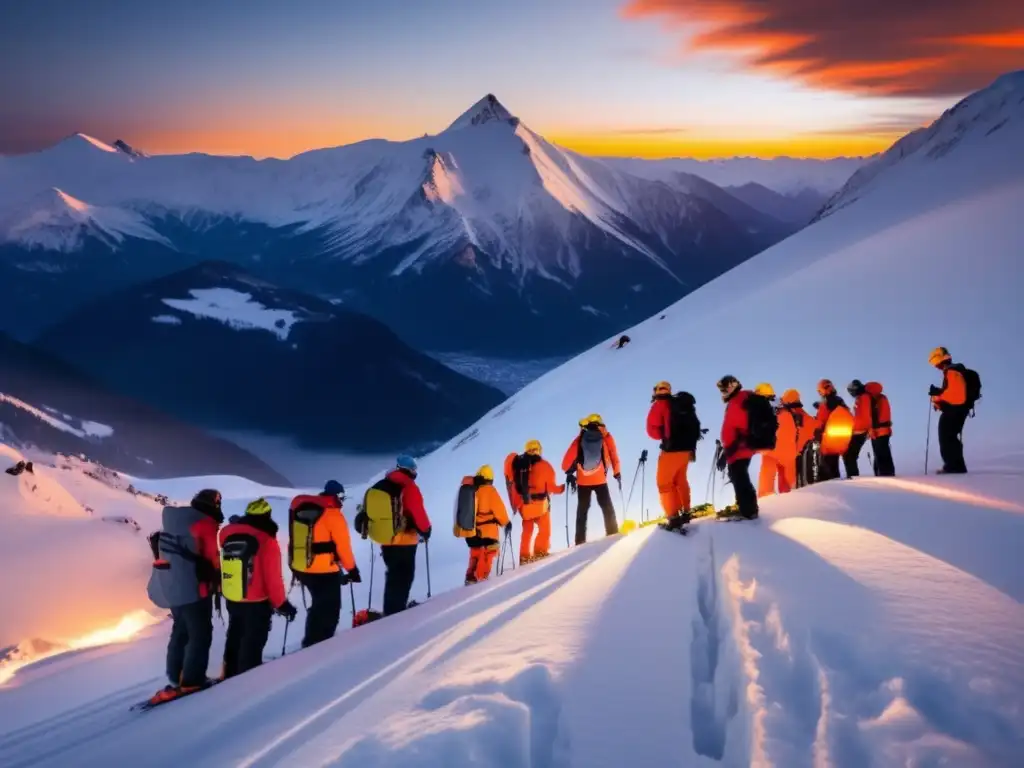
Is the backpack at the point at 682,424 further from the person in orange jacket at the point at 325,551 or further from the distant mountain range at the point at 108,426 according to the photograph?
the distant mountain range at the point at 108,426

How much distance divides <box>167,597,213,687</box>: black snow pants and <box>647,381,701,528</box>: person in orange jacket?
604cm

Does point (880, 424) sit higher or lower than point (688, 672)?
higher

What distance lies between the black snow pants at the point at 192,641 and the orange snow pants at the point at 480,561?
466 centimetres

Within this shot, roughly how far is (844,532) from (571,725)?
469 cm

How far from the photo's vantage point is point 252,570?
855 centimetres

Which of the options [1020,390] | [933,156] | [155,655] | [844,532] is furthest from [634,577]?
[933,156]

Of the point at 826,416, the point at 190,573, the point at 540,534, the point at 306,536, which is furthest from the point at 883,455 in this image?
the point at 190,573

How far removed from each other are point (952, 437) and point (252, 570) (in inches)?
441

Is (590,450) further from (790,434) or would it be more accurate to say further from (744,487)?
(790,434)

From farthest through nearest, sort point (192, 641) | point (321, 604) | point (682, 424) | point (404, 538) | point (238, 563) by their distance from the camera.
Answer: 1. point (682, 424)
2. point (404, 538)
3. point (321, 604)
4. point (192, 641)
5. point (238, 563)

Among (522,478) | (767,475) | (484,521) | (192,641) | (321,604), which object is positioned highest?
(522,478)

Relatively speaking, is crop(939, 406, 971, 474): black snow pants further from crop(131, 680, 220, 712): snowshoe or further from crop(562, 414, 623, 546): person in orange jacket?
crop(131, 680, 220, 712): snowshoe

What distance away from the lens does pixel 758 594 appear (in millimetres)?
6754

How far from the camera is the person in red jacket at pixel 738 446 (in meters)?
9.92
